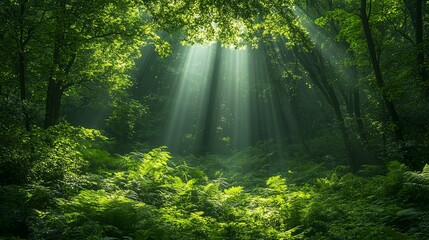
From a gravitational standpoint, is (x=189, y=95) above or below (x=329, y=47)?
above

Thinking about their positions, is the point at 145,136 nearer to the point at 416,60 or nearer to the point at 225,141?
the point at 225,141

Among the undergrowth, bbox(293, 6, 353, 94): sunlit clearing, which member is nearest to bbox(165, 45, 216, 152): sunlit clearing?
bbox(293, 6, 353, 94): sunlit clearing

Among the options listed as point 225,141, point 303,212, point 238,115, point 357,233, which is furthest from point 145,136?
point 357,233

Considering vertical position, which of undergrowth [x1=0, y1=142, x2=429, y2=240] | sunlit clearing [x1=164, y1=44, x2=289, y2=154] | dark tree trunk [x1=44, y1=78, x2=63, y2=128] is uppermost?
sunlit clearing [x1=164, y1=44, x2=289, y2=154]

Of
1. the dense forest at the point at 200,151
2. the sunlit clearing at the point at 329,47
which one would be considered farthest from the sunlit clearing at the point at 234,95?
the sunlit clearing at the point at 329,47

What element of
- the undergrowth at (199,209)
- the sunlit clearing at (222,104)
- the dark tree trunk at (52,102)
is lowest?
the undergrowth at (199,209)

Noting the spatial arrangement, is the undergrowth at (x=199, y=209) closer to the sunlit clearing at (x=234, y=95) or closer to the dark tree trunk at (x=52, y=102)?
the dark tree trunk at (x=52, y=102)

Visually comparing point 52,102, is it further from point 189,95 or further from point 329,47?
point 189,95

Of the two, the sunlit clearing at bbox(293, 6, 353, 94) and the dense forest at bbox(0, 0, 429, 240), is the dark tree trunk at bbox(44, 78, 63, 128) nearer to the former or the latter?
the dense forest at bbox(0, 0, 429, 240)

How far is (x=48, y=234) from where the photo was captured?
565cm

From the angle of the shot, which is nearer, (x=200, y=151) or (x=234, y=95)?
(x=200, y=151)

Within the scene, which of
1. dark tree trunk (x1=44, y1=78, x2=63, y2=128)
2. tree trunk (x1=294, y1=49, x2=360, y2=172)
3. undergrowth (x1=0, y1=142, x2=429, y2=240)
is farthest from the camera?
tree trunk (x1=294, y1=49, x2=360, y2=172)

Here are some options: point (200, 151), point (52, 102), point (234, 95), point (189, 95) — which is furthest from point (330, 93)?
point (189, 95)

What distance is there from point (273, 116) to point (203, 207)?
2211 centimetres
